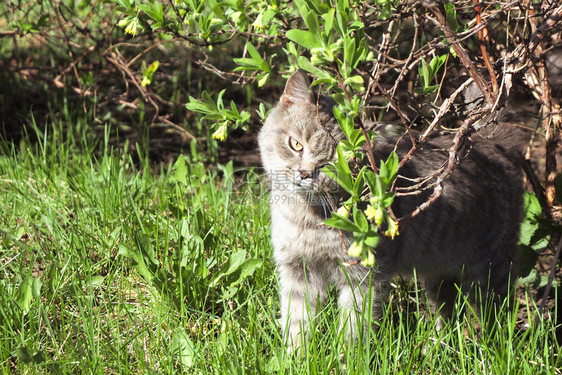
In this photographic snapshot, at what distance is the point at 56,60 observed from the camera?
5.12 metres

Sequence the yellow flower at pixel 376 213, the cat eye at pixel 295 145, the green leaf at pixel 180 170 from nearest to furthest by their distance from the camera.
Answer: the yellow flower at pixel 376 213 → the cat eye at pixel 295 145 → the green leaf at pixel 180 170

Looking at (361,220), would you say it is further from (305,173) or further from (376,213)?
(305,173)

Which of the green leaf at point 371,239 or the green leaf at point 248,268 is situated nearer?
the green leaf at point 371,239

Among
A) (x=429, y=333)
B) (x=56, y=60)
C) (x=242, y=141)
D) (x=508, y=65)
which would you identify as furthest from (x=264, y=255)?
(x=56, y=60)

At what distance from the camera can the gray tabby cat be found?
2619 millimetres

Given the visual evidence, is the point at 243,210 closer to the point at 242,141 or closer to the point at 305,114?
the point at 305,114

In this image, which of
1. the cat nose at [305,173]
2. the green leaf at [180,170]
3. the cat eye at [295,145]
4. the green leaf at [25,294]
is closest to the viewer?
the green leaf at [25,294]

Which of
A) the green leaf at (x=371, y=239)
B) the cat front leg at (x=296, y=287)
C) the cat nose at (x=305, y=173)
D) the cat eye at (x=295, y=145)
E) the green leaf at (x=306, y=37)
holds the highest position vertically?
the green leaf at (x=306, y=37)

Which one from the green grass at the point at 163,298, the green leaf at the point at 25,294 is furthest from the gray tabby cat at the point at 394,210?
the green leaf at the point at 25,294

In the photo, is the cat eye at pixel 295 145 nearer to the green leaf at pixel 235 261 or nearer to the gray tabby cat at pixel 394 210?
the gray tabby cat at pixel 394 210

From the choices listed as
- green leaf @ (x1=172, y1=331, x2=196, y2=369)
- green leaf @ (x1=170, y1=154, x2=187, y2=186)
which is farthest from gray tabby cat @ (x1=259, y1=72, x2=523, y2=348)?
green leaf @ (x1=170, y1=154, x2=187, y2=186)

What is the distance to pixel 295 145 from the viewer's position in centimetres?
269

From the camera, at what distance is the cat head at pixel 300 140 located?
2.58m

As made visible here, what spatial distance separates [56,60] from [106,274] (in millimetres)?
2808
